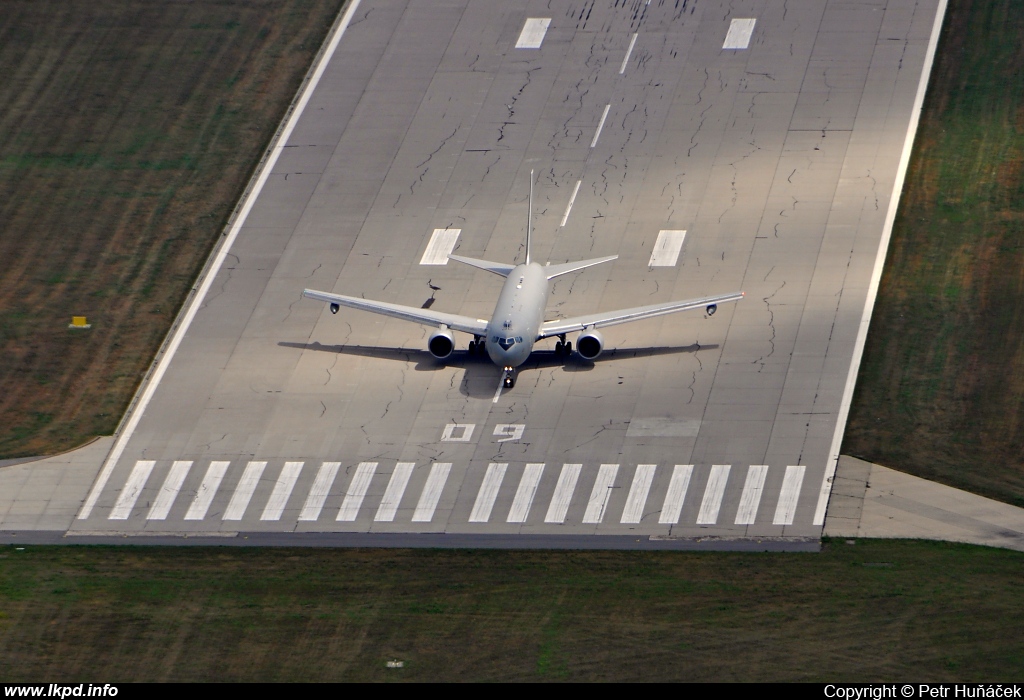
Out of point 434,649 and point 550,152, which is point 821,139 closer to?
point 550,152

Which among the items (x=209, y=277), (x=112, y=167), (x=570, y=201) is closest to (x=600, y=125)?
(x=570, y=201)

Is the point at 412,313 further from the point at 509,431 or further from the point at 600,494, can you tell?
the point at 600,494

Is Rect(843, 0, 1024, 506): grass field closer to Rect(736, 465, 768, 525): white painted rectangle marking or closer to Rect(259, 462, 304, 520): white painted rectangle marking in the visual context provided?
Rect(736, 465, 768, 525): white painted rectangle marking

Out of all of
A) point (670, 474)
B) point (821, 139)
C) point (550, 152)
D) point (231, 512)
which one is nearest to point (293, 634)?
point (231, 512)

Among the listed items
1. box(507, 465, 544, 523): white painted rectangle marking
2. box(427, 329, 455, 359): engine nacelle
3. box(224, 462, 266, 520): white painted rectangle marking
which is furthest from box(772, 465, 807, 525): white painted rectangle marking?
box(224, 462, 266, 520): white painted rectangle marking

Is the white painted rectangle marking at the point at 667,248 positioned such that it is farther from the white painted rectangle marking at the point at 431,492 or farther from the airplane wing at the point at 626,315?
the white painted rectangle marking at the point at 431,492
